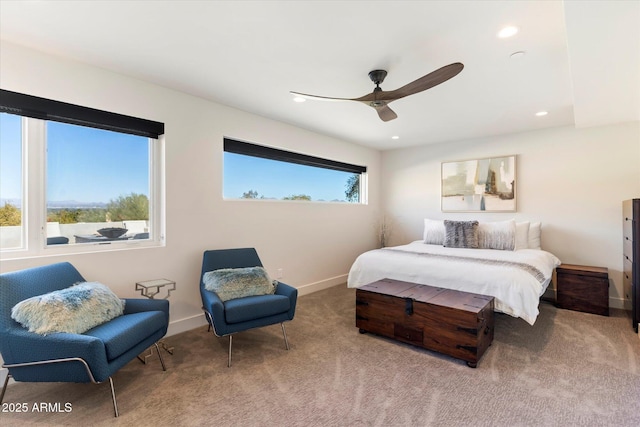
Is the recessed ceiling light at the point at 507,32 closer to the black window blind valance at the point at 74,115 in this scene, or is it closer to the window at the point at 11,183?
the black window blind valance at the point at 74,115

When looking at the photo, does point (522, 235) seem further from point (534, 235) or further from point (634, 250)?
point (634, 250)

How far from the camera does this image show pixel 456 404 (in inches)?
79.1

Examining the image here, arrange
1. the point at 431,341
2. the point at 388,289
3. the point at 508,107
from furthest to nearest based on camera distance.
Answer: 1. the point at 508,107
2. the point at 388,289
3. the point at 431,341

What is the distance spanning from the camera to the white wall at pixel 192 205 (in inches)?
102

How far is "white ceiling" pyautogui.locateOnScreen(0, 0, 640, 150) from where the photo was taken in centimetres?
191

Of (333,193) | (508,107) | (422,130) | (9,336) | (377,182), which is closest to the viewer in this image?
(9,336)

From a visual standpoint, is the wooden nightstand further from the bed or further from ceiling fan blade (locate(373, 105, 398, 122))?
ceiling fan blade (locate(373, 105, 398, 122))

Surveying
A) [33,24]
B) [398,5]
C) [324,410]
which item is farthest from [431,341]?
[33,24]

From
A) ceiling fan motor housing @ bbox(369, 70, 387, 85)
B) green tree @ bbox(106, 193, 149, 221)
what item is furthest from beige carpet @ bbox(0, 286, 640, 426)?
ceiling fan motor housing @ bbox(369, 70, 387, 85)

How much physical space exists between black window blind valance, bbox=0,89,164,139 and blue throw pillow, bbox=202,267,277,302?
1.56m

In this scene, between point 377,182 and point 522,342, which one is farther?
point 377,182

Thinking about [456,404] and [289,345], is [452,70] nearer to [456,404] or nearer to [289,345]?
[456,404]

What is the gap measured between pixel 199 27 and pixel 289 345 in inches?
106

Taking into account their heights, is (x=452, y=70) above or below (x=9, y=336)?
above
